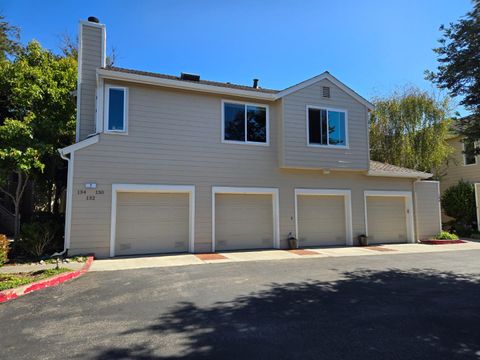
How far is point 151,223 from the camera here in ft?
39.3

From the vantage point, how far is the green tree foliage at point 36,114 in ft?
36.2

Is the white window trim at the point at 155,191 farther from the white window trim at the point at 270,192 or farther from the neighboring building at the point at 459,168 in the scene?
the neighboring building at the point at 459,168

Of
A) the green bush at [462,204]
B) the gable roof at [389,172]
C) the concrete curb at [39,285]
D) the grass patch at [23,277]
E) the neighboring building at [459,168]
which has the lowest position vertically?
the concrete curb at [39,285]

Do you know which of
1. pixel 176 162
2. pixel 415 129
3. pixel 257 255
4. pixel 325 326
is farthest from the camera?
pixel 415 129

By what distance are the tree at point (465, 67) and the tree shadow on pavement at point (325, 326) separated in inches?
165

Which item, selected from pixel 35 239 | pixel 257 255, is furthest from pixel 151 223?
pixel 257 255

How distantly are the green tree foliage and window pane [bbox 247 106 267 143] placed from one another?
276 inches

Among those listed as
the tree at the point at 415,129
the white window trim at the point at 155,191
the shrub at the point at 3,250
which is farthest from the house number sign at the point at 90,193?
the tree at the point at 415,129

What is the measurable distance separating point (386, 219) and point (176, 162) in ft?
33.7

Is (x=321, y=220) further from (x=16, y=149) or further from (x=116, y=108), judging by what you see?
(x=16, y=149)

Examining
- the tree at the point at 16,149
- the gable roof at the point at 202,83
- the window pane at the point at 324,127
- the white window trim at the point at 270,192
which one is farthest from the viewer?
the window pane at the point at 324,127

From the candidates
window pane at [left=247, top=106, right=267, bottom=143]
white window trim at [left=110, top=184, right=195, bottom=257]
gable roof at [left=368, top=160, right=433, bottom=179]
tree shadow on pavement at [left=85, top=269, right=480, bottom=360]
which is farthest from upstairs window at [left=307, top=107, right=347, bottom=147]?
tree shadow on pavement at [left=85, top=269, right=480, bottom=360]

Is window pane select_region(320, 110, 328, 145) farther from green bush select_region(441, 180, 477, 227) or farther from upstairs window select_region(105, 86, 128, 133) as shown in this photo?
green bush select_region(441, 180, 477, 227)

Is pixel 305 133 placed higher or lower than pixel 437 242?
higher
